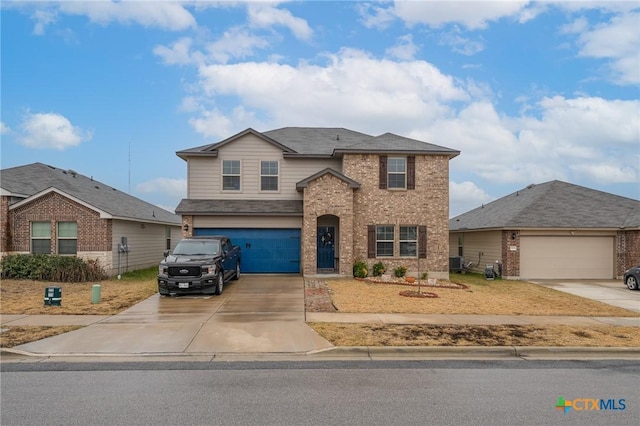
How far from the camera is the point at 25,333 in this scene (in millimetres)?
9391

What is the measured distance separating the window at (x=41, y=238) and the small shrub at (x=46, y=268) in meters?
0.85

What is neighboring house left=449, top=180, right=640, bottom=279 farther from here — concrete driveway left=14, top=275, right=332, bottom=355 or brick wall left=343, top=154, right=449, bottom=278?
concrete driveway left=14, top=275, right=332, bottom=355

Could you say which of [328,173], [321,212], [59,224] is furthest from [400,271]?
[59,224]

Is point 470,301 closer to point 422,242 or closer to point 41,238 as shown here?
point 422,242

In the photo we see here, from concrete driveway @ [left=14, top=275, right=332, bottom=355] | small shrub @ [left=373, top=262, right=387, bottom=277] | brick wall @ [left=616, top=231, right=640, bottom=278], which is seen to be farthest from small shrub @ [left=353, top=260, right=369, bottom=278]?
brick wall @ [left=616, top=231, right=640, bottom=278]

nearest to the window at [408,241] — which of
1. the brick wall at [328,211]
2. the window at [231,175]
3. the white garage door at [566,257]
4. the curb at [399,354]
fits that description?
the brick wall at [328,211]

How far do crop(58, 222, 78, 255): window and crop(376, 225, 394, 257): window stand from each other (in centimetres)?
1331

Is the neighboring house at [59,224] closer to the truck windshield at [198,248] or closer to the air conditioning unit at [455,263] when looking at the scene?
the truck windshield at [198,248]

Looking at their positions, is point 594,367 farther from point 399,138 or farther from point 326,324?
point 399,138

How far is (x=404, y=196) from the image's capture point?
68.1ft

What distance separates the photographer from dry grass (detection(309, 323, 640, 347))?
884cm

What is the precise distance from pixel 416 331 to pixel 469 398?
12.2 feet

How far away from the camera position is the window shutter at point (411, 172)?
20.8m

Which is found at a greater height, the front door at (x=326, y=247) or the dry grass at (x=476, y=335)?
the front door at (x=326, y=247)
